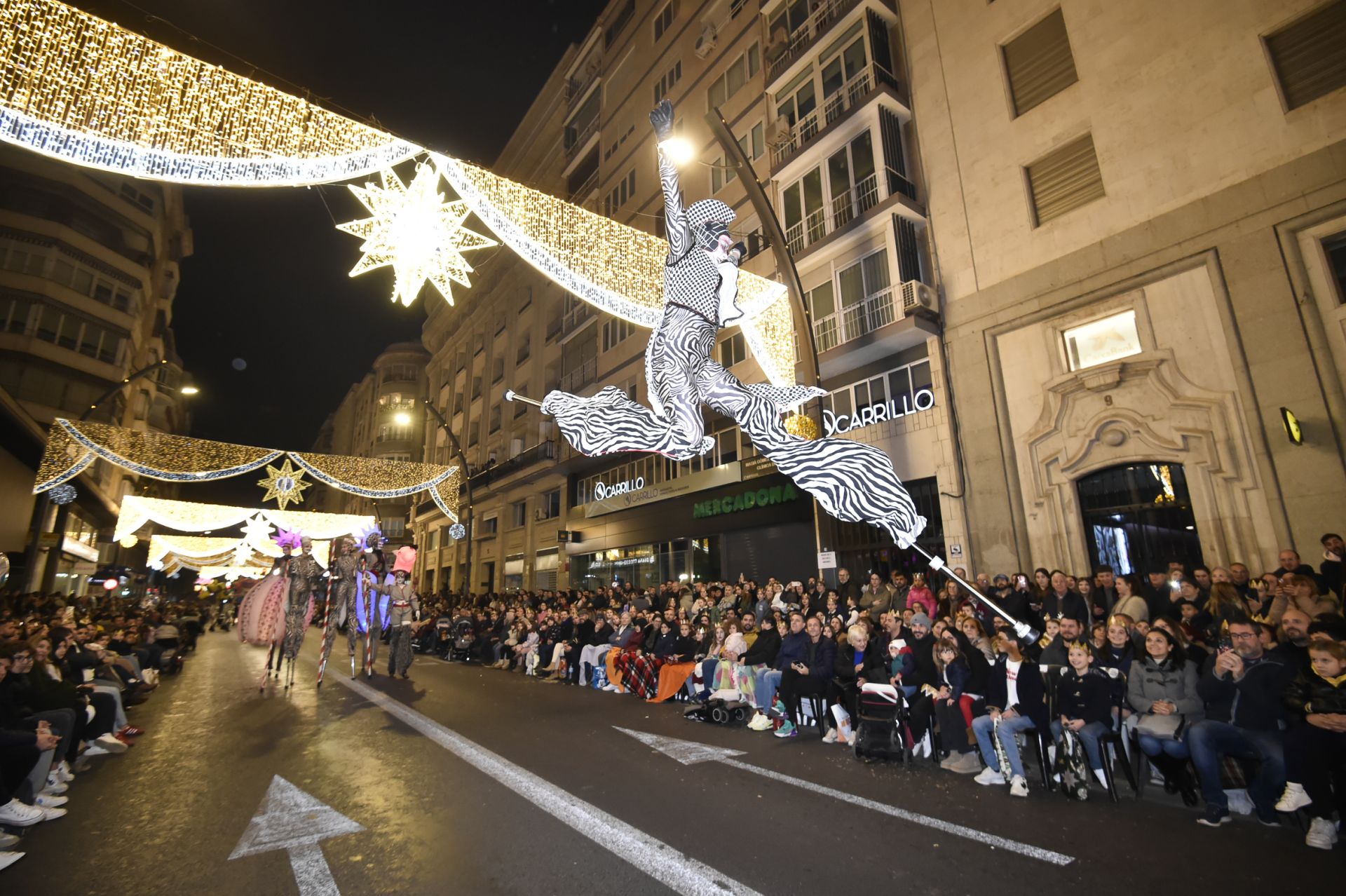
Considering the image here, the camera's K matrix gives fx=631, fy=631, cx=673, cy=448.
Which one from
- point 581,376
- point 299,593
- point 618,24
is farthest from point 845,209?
point 618,24

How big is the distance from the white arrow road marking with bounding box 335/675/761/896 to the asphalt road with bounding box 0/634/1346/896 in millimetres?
23

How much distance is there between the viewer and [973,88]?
15.4m

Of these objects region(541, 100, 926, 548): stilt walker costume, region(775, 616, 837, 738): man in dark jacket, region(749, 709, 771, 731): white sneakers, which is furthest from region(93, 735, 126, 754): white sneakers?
region(775, 616, 837, 738): man in dark jacket

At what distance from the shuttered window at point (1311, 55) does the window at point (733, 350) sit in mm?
12937

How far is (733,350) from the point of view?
69.5 ft

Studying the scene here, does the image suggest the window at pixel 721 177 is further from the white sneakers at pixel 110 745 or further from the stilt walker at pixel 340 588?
the white sneakers at pixel 110 745

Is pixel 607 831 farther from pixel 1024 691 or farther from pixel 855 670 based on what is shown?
pixel 855 670

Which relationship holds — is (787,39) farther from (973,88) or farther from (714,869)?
(714,869)

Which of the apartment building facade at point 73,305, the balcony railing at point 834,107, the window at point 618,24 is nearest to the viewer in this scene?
the balcony railing at point 834,107

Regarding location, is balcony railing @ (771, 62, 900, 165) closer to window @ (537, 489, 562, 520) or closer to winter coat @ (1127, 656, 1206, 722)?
winter coat @ (1127, 656, 1206, 722)

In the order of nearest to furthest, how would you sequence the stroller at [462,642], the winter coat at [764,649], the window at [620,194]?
the winter coat at [764,649], the stroller at [462,642], the window at [620,194]

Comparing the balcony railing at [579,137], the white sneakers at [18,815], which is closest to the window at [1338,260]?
the white sneakers at [18,815]

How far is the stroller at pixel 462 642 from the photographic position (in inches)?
739

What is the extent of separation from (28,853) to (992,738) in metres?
7.95
